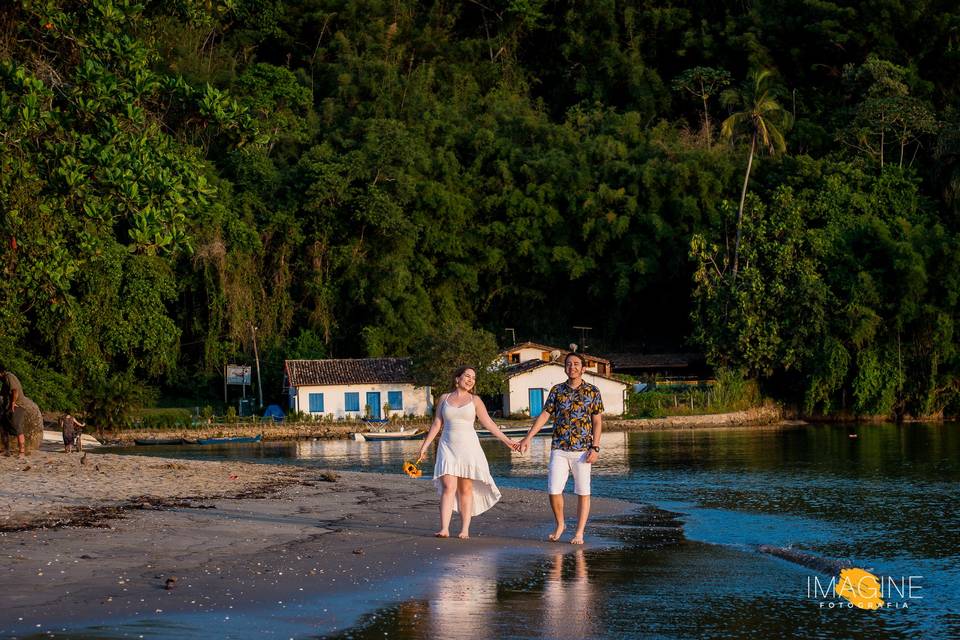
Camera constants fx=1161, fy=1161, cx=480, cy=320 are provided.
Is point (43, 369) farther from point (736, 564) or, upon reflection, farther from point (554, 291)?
point (736, 564)

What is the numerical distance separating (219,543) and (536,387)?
144 feet

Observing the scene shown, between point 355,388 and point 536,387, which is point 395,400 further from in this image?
point 536,387

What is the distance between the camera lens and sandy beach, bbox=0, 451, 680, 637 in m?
9.26

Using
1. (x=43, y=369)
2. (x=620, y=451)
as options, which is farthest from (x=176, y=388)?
(x=620, y=451)

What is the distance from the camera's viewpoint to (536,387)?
55.7 meters

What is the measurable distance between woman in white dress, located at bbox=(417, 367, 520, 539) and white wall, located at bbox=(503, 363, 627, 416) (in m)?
42.0

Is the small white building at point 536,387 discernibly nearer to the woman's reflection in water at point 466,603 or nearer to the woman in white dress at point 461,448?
the woman in white dress at point 461,448

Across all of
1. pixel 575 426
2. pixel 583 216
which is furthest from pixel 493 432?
pixel 583 216

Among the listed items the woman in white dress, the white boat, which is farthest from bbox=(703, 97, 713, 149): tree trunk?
the woman in white dress

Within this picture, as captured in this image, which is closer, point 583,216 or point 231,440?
point 231,440

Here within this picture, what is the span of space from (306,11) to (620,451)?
45.7 metres

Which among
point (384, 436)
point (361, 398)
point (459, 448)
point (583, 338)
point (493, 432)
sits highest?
point (583, 338)

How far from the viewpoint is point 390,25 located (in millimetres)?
74125

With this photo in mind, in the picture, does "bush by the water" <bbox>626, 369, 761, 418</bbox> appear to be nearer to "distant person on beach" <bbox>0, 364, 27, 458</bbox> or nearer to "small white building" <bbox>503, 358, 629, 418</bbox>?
"small white building" <bbox>503, 358, 629, 418</bbox>
